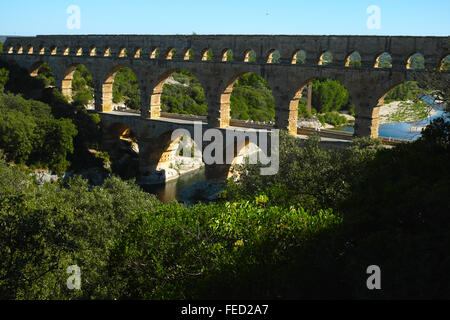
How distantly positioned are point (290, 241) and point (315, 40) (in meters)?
15.2

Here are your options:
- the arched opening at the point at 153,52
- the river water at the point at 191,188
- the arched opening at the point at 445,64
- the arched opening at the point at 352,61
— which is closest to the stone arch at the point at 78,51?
the arched opening at the point at 153,52

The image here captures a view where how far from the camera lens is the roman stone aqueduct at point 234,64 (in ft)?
66.6

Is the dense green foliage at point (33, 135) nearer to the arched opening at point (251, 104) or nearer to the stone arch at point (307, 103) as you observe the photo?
the stone arch at point (307, 103)

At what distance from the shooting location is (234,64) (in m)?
24.8

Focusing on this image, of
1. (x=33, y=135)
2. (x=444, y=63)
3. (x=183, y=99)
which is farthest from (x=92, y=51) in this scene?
(x=444, y=63)

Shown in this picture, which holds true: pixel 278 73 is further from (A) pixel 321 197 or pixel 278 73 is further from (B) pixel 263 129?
(A) pixel 321 197

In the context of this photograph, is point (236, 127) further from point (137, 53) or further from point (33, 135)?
point (33, 135)

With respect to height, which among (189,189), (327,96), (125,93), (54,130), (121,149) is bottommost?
(189,189)

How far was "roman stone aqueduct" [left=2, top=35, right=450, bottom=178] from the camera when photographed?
20312 mm

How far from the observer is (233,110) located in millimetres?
47094

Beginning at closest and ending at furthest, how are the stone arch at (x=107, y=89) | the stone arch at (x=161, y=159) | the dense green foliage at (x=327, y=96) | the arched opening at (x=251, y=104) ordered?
the stone arch at (x=161, y=159)
the stone arch at (x=107, y=89)
the arched opening at (x=251, y=104)
the dense green foliage at (x=327, y=96)

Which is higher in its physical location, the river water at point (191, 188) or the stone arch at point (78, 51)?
the stone arch at point (78, 51)

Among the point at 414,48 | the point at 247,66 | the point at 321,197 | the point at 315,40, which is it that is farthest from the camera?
the point at 247,66
